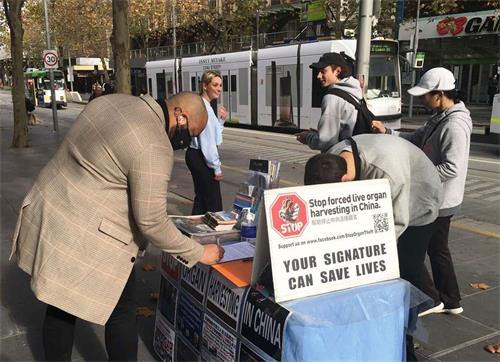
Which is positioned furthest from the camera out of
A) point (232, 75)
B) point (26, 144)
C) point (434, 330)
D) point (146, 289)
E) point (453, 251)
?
point (232, 75)

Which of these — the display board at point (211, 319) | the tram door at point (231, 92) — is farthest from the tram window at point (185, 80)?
the display board at point (211, 319)

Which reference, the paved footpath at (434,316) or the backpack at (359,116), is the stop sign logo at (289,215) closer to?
the paved footpath at (434,316)

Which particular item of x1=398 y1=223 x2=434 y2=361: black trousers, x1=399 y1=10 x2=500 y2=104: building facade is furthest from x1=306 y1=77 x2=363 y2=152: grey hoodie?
x1=399 y1=10 x2=500 y2=104: building facade

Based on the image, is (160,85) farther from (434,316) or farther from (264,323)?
(264,323)

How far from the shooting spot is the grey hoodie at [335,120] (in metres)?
3.81

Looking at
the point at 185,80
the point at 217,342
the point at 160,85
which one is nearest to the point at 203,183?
the point at 217,342

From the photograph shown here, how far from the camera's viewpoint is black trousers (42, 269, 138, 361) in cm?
246

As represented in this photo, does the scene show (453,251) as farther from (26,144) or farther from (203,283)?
(26,144)

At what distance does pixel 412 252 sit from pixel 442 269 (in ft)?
3.01

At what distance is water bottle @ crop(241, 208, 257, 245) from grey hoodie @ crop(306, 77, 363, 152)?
1.04 metres

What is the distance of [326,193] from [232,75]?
19231 millimetres

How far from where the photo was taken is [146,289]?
4.22 m

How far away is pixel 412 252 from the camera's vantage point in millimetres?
2926

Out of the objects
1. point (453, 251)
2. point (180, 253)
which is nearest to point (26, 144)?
point (453, 251)
